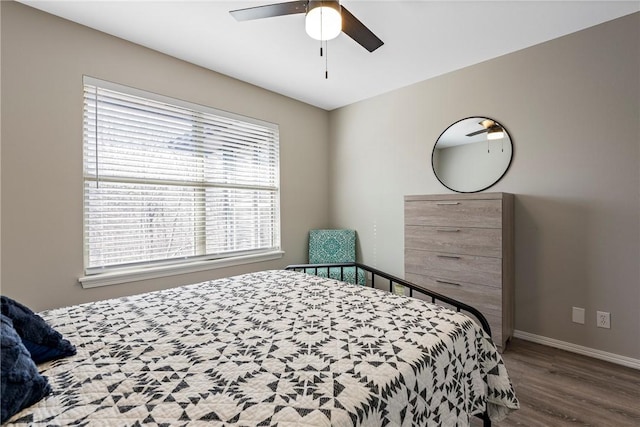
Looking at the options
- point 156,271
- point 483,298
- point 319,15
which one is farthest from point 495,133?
point 156,271

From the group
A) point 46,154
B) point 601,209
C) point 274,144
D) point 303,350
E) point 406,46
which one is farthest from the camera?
point 274,144

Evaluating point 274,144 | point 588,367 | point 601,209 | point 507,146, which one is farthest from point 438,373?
point 274,144

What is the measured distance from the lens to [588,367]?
2109mm

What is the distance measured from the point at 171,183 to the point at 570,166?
3.31 metres

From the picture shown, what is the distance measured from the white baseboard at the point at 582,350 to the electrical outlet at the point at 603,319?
0.20m

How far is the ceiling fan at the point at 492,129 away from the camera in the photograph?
268cm

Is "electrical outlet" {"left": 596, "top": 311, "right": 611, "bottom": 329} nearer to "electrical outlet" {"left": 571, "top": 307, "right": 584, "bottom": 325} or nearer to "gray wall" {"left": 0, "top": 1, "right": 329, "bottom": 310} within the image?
"electrical outlet" {"left": 571, "top": 307, "right": 584, "bottom": 325}

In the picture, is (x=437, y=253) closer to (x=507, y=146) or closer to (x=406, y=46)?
(x=507, y=146)

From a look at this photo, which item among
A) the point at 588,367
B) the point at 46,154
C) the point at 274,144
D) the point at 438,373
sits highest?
the point at 274,144

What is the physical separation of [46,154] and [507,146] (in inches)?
141

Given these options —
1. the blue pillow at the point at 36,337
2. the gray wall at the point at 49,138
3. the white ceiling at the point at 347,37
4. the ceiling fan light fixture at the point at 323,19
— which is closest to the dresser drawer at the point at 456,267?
the white ceiling at the point at 347,37

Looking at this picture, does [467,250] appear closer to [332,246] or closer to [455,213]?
[455,213]

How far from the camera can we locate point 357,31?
1795 mm

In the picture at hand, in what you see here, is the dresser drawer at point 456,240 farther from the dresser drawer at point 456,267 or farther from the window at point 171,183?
the window at point 171,183
